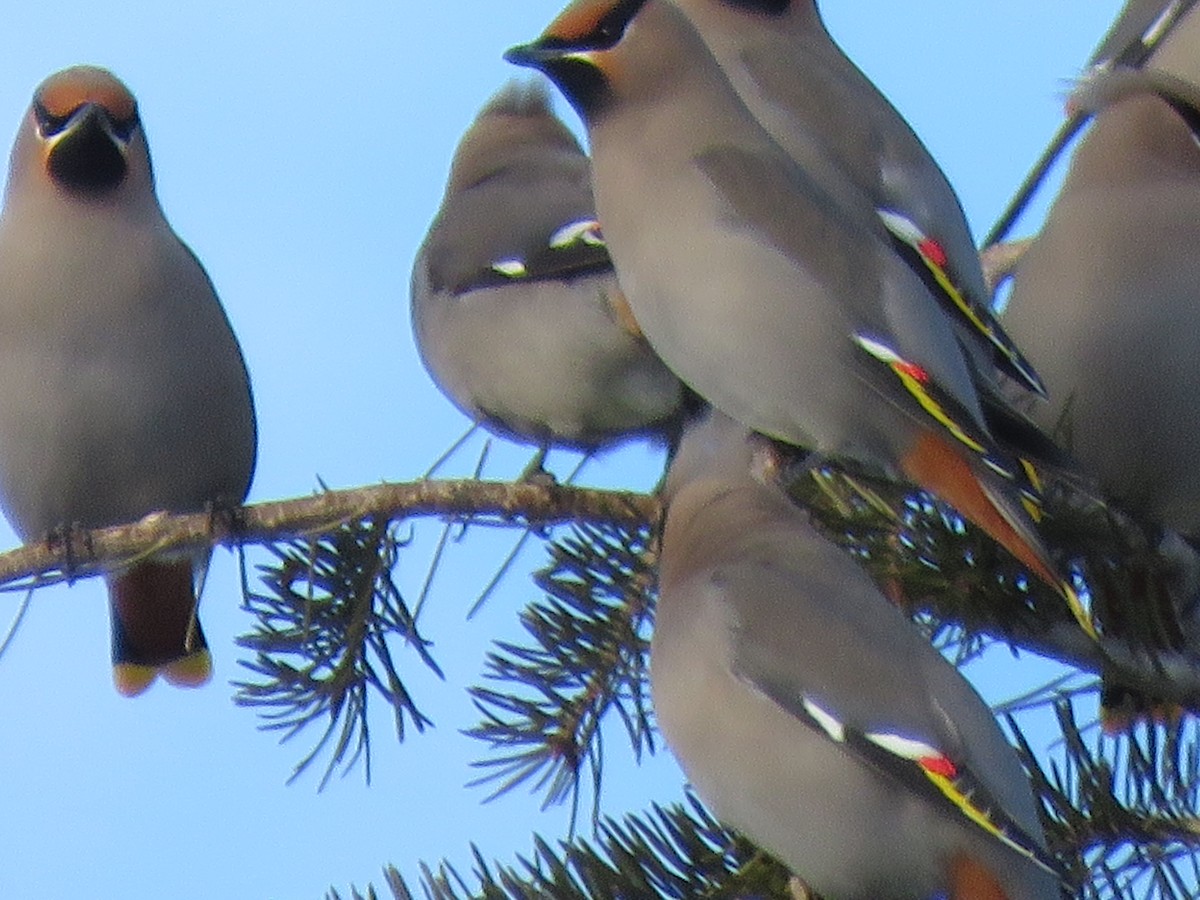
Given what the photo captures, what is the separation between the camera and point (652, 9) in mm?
3156

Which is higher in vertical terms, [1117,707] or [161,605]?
[161,605]

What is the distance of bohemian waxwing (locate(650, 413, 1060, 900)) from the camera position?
239 cm

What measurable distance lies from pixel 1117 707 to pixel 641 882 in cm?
77

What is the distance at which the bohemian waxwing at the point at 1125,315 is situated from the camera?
128 inches

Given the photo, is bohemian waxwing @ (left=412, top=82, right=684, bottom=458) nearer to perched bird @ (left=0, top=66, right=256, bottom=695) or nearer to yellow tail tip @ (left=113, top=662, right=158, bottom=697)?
perched bird @ (left=0, top=66, right=256, bottom=695)

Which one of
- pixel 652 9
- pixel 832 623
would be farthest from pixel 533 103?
pixel 832 623

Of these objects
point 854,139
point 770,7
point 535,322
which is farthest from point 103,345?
point 854,139

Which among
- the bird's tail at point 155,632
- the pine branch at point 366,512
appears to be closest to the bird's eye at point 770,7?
the pine branch at point 366,512

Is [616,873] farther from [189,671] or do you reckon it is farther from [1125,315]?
[189,671]

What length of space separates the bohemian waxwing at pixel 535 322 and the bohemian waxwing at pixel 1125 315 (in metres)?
0.73

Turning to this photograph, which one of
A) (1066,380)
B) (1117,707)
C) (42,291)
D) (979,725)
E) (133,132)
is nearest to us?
(979,725)

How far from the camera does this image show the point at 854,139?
3305 mm

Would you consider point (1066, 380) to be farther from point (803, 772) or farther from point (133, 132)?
point (133, 132)

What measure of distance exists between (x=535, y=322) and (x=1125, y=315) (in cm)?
122
